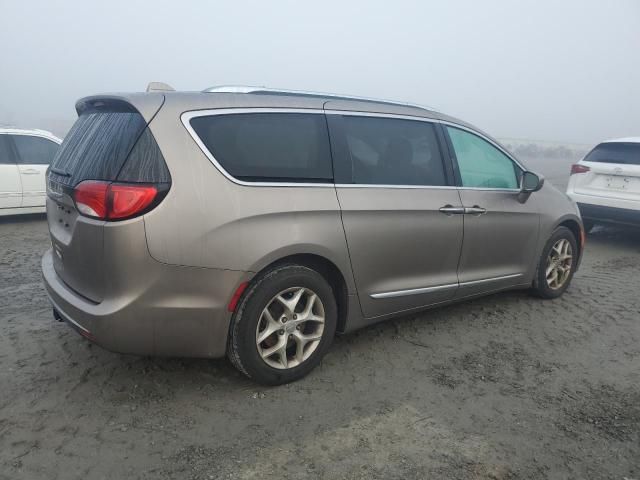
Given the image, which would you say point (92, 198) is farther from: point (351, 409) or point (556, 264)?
point (556, 264)

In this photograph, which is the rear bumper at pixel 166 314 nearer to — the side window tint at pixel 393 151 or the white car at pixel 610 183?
the side window tint at pixel 393 151

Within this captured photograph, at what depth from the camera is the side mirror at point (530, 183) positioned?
4.30 meters

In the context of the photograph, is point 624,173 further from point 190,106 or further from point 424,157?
point 190,106

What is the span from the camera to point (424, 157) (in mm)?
3701

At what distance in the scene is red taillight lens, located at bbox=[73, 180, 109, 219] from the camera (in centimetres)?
248

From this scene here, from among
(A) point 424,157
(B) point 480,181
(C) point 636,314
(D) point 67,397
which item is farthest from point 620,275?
(D) point 67,397

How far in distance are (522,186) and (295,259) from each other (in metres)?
2.39

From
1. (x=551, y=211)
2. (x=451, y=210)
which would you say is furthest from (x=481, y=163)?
(x=551, y=211)

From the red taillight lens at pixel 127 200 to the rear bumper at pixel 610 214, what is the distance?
6.80m

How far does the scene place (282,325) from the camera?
291 cm

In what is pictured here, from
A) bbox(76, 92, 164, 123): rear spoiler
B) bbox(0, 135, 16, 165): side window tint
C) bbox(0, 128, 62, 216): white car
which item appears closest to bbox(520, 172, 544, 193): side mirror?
bbox(76, 92, 164, 123): rear spoiler

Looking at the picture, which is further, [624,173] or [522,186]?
[624,173]

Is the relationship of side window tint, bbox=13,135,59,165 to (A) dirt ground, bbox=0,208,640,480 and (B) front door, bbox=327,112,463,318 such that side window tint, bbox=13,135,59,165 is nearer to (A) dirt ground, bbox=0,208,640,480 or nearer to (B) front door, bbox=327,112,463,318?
(A) dirt ground, bbox=0,208,640,480

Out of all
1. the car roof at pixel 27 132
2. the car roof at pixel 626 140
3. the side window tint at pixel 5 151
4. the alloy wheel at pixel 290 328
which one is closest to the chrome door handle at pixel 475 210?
the alloy wheel at pixel 290 328
